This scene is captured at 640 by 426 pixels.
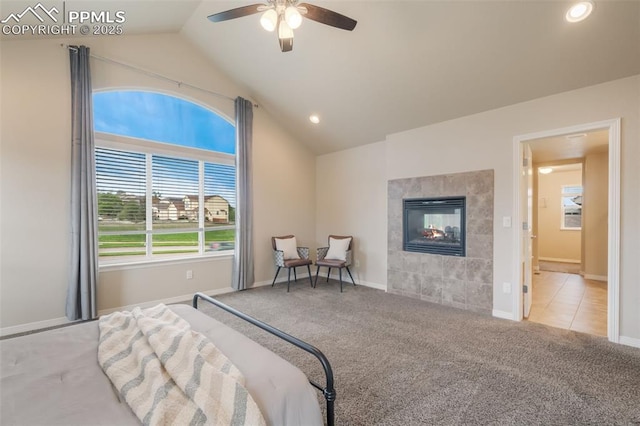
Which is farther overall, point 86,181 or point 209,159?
point 209,159

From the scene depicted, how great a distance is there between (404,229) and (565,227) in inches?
232

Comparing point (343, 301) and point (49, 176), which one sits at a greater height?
point (49, 176)

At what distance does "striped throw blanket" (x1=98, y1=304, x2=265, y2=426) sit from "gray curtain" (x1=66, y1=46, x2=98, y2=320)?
2.26 metres

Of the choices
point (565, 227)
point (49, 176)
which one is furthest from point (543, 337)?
point (565, 227)

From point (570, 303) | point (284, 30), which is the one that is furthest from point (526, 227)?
point (284, 30)

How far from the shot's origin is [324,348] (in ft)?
8.83

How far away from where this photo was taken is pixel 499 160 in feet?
11.6

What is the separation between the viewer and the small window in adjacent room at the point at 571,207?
7.34m

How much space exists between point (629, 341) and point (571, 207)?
6.09 meters

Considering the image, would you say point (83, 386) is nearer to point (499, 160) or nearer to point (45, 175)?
point (45, 175)

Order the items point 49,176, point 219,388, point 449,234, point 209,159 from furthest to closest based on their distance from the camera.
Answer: point 209,159
point 449,234
point 49,176
point 219,388

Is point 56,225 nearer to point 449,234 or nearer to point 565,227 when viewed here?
point 449,234

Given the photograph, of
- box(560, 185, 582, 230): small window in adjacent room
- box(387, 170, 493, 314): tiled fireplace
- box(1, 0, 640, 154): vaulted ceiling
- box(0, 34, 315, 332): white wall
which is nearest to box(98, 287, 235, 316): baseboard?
box(0, 34, 315, 332): white wall

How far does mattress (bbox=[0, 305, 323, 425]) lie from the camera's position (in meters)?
0.98
